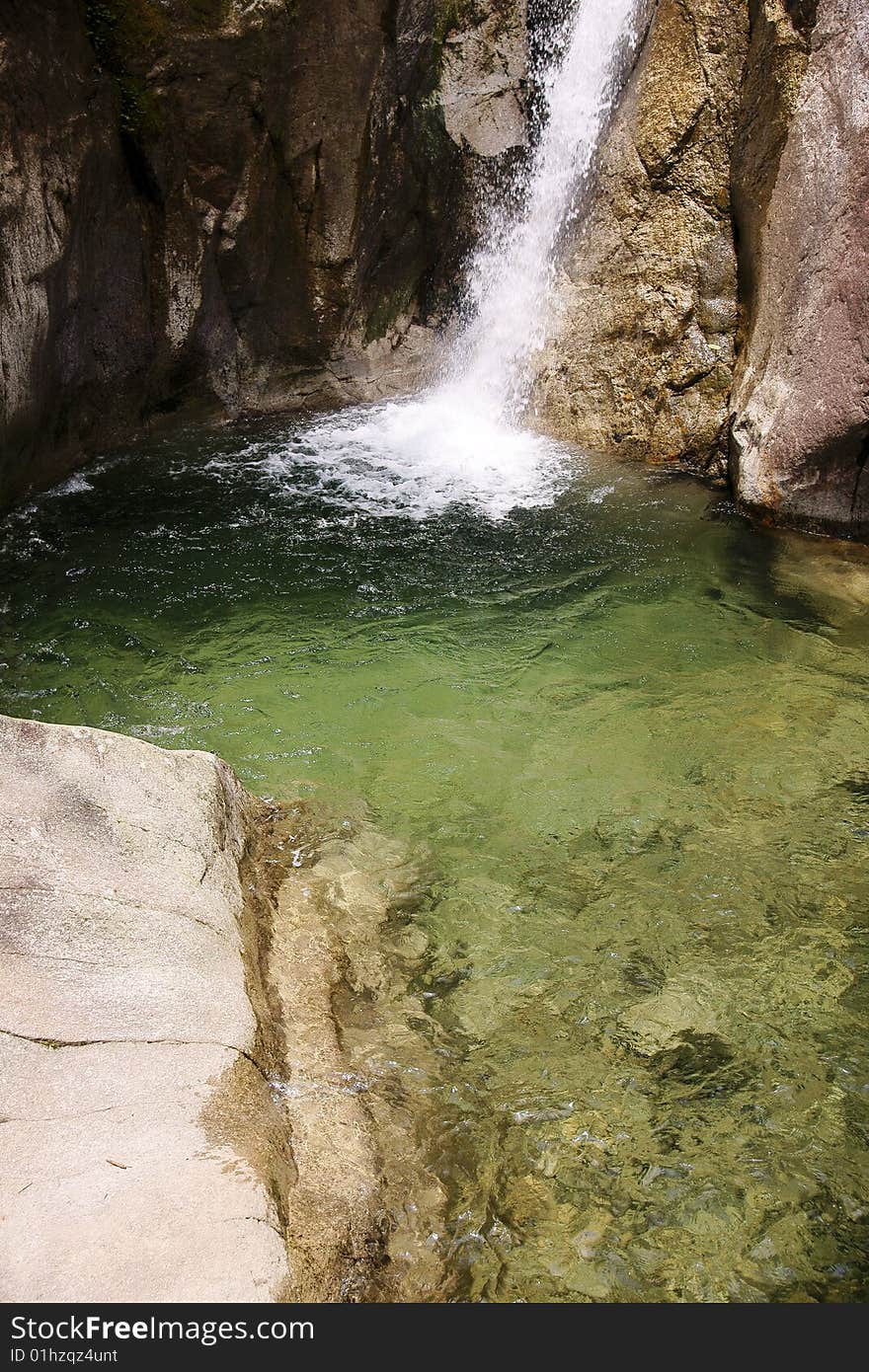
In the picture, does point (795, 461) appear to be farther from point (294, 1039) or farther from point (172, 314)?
point (294, 1039)

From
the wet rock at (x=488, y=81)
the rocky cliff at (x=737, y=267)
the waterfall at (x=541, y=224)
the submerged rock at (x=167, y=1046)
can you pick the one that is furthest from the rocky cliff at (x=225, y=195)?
the submerged rock at (x=167, y=1046)

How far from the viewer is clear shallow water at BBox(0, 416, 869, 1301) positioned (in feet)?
8.50

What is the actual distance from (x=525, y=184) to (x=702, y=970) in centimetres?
673

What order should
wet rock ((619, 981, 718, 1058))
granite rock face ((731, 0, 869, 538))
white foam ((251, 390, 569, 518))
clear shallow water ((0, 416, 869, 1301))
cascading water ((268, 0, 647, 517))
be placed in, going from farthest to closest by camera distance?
cascading water ((268, 0, 647, 517)) → white foam ((251, 390, 569, 518)) → granite rock face ((731, 0, 869, 538)) → wet rock ((619, 981, 718, 1058)) → clear shallow water ((0, 416, 869, 1301))

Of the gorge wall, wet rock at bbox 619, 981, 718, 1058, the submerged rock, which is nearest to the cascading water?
the gorge wall

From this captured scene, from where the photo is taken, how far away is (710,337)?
7.48 meters

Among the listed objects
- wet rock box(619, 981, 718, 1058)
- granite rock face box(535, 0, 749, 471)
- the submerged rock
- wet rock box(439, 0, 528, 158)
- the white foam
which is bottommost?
wet rock box(619, 981, 718, 1058)

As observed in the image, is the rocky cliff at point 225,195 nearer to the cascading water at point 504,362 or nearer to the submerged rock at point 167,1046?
the cascading water at point 504,362

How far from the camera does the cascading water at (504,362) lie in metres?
7.20

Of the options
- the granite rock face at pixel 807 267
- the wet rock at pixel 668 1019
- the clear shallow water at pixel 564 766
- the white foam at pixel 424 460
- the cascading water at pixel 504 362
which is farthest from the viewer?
the cascading water at pixel 504 362

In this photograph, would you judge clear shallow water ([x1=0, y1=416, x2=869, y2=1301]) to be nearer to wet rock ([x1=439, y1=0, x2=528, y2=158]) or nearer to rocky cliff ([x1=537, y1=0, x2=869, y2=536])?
rocky cliff ([x1=537, y1=0, x2=869, y2=536])

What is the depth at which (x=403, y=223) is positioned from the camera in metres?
8.22

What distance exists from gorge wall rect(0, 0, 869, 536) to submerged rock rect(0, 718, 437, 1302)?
3.78 metres

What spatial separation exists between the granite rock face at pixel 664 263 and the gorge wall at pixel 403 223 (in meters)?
0.02
